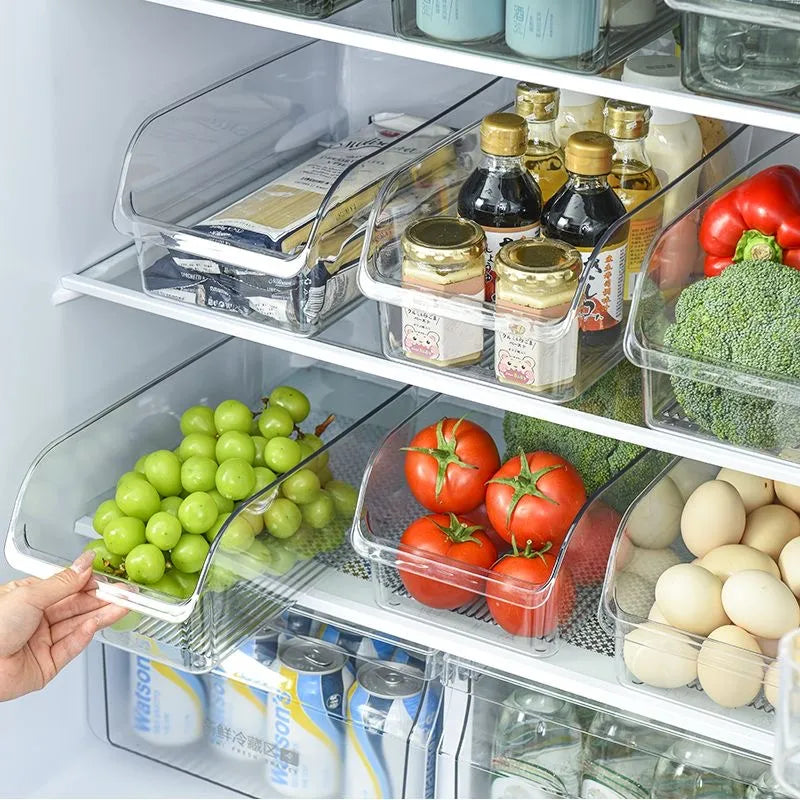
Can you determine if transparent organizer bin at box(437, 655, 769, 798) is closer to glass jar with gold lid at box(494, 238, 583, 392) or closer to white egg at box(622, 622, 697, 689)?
white egg at box(622, 622, 697, 689)

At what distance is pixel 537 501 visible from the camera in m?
1.71

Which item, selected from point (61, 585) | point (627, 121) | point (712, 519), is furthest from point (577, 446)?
point (61, 585)

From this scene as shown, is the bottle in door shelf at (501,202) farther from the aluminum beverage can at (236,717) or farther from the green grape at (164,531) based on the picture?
the aluminum beverage can at (236,717)

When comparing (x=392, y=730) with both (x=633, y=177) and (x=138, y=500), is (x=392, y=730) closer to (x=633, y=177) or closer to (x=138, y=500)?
(x=138, y=500)

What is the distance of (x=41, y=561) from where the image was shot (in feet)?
6.01

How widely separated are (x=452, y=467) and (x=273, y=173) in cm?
54

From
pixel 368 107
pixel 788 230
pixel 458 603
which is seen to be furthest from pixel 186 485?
pixel 788 230

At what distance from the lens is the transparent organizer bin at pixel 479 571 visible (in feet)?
5.43

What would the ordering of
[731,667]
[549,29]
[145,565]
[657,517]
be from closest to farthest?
[549,29] → [731,667] → [657,517] → [145,565]

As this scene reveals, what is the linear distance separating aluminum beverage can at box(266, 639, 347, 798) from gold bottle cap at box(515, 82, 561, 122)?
31.6 inches

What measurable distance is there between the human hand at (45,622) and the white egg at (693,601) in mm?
683

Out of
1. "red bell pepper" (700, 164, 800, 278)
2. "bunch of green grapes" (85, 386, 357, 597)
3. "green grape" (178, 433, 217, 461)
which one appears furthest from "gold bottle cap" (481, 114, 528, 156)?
"green grape" (178, 433, 217, 461)

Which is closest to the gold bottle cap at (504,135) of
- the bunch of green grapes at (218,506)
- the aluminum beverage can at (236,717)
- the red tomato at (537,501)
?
the red tomato at (537,501)

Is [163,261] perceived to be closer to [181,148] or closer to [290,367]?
[181,148]
